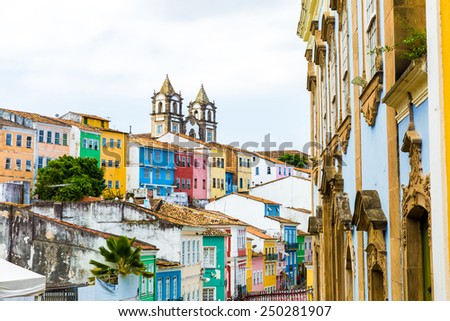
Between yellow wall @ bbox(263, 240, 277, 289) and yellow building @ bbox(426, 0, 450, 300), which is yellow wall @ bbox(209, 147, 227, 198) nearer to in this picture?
yellow wall @ bbox(263, 240, 277, 289)

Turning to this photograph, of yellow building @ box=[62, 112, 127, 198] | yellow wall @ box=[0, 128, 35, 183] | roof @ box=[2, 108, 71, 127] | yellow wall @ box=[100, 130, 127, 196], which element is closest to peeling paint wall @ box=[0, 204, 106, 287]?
yellow wall @ box=[0, 128, 35, 183]

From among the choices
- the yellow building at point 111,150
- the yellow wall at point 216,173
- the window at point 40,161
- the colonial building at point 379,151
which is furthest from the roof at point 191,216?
the yellow wall at point 216,173

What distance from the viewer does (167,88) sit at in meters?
118

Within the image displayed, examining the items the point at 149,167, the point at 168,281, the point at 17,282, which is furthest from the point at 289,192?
the point at 17,282

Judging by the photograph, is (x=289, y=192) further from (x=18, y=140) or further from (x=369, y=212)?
(x=369, y=212)

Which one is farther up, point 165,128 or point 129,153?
point 165,128

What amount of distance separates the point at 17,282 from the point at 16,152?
46799 millimetres

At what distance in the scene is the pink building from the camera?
50.0 metres

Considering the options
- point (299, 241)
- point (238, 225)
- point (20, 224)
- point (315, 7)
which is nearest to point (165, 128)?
point (299, 241)

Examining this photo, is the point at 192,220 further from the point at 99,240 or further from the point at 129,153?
the point at 129,153

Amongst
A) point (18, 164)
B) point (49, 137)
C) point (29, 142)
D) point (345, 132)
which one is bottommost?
point (345, 132)

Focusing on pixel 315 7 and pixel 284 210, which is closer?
pixel 315 7
